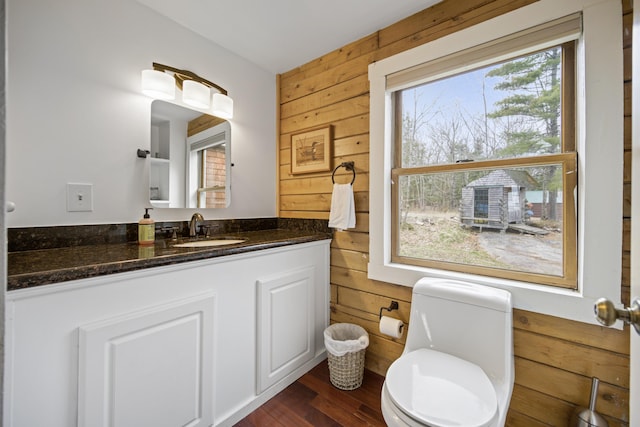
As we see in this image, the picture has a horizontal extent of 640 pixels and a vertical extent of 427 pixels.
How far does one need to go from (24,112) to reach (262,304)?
1402 millimetres

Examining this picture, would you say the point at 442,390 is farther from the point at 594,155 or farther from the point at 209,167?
the point at 209,167

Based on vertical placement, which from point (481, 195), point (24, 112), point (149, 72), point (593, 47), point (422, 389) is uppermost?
point (149, 72)

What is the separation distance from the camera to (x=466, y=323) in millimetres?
1210

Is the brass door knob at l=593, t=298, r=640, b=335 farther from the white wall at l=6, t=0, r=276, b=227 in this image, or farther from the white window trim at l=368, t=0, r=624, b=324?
the white wall at l=6, t=0, r=276, b=227

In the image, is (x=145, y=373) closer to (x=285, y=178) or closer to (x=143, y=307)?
(x=143, y=307)

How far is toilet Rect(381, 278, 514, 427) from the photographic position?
2.96 ft

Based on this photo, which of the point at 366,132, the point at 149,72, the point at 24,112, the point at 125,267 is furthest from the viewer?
the point at 366,132

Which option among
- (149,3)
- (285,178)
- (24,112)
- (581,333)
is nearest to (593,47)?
(581,333)

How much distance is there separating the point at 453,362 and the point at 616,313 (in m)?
0.77

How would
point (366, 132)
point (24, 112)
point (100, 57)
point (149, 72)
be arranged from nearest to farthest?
point (24, 112) < point (100, 57) < point (149, 72) < point (366, 132)

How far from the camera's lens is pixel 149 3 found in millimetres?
1510

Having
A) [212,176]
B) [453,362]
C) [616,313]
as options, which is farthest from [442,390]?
[212,176]

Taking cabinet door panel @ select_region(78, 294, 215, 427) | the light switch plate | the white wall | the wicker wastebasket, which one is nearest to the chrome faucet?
the white wall

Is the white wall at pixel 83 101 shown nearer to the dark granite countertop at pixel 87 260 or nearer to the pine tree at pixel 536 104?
the dark granite countertop at pixel 87 260
